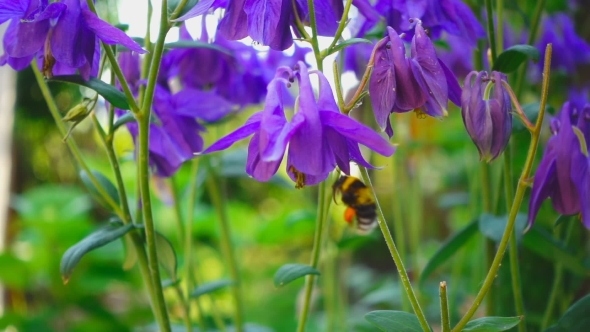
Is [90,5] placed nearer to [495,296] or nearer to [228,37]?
[228,37]

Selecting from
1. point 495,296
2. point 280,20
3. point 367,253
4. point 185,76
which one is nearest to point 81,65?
point 280,20

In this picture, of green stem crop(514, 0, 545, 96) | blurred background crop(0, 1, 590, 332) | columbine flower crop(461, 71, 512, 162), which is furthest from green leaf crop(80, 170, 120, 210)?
green stem crop(514, 0, 545, 96)

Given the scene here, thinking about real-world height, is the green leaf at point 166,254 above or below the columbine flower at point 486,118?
below

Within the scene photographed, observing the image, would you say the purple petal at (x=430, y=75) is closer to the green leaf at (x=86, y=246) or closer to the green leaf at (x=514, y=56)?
the green leaf at (x=514, y=56)

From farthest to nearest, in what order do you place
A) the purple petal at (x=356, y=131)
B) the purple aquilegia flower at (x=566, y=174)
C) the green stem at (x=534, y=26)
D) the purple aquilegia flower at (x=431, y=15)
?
the green stem at (x=534, y=26), the purple aquilegia flower at (x=431, y=15), the purple aquilegia flower at (x=566, y=174), the purple petal at (x=356, y=131)

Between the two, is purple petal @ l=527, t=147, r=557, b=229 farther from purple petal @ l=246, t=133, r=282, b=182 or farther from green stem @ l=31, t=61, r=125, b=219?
green stem @ l=31, t=61, r=125, b=219

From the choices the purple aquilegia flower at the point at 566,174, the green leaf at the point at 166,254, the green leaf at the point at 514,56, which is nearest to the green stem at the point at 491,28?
the green leaf at the point at 514,56
